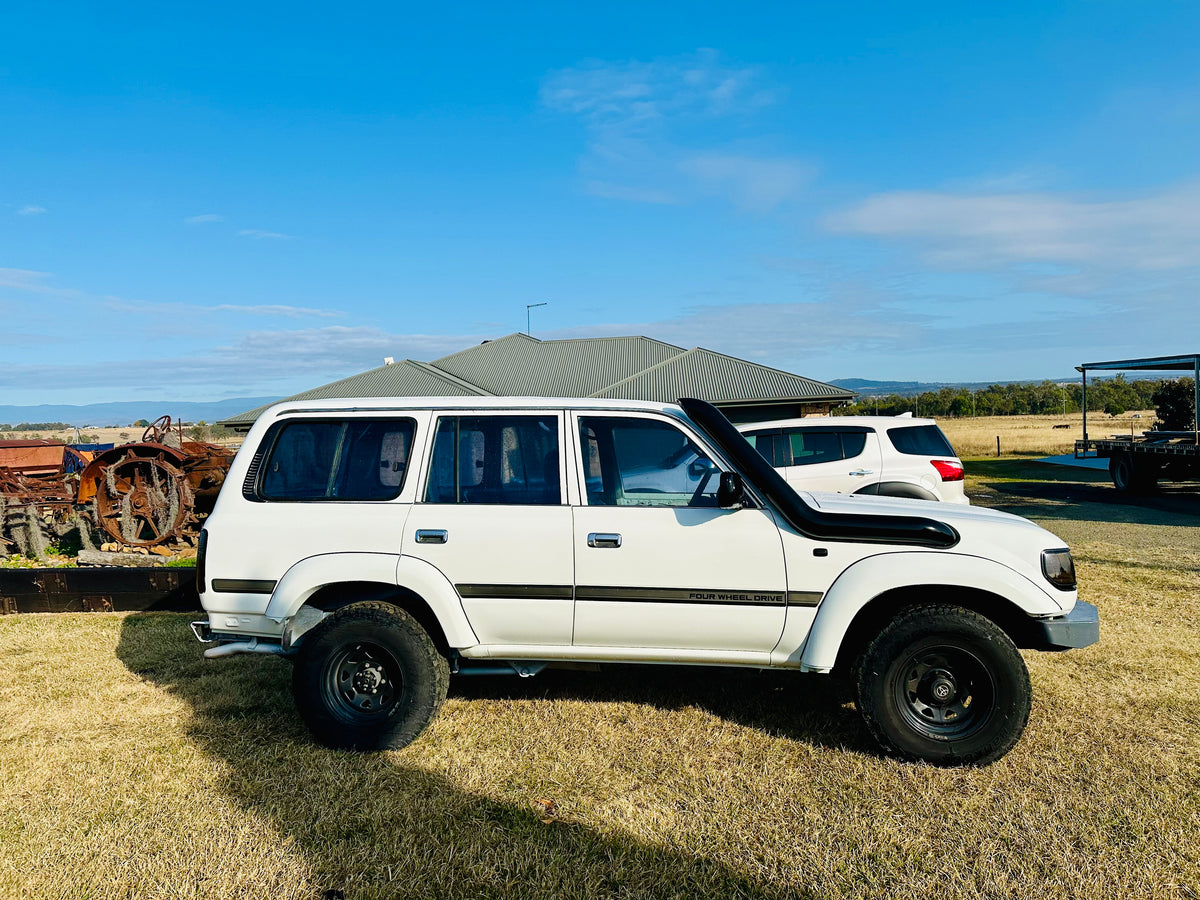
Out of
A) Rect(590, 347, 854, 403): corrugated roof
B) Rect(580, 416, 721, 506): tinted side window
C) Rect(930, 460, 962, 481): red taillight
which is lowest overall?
Rect(930, 460, 962, 481): red taillight

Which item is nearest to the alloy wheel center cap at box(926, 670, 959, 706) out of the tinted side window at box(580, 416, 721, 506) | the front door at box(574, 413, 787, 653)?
the front door at box(574, 413, 787, 653)

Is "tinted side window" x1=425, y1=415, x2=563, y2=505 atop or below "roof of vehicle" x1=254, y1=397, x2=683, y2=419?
below

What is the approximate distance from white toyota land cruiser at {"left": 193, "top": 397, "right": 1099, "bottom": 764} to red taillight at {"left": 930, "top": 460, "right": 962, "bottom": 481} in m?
4.95

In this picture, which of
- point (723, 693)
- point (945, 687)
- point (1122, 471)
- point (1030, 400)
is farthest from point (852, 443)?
point (1030, 400)

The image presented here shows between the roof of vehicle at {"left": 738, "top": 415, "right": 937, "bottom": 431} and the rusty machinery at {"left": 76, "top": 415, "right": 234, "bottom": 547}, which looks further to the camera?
the rusty machinery at {"left": 76, "top": 415, "right": 234, "bottom": 547}

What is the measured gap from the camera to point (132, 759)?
441 cm

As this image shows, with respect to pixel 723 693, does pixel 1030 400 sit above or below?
above

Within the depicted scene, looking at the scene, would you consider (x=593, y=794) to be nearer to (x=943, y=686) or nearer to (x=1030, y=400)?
(x=943, y=686)

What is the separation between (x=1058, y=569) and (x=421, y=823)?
342 cm

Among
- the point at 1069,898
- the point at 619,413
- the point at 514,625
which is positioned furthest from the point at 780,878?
the point at 619,413

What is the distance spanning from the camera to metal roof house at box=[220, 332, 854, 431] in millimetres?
19047

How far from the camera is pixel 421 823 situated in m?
3.70

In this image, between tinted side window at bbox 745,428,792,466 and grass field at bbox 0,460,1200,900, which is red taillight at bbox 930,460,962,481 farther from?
grass field at bbox 0,460,1200,900

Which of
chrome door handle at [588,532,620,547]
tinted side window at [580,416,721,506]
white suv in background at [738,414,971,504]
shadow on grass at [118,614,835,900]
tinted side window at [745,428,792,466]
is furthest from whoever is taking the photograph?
tinted side window at [745,428,792,466]
